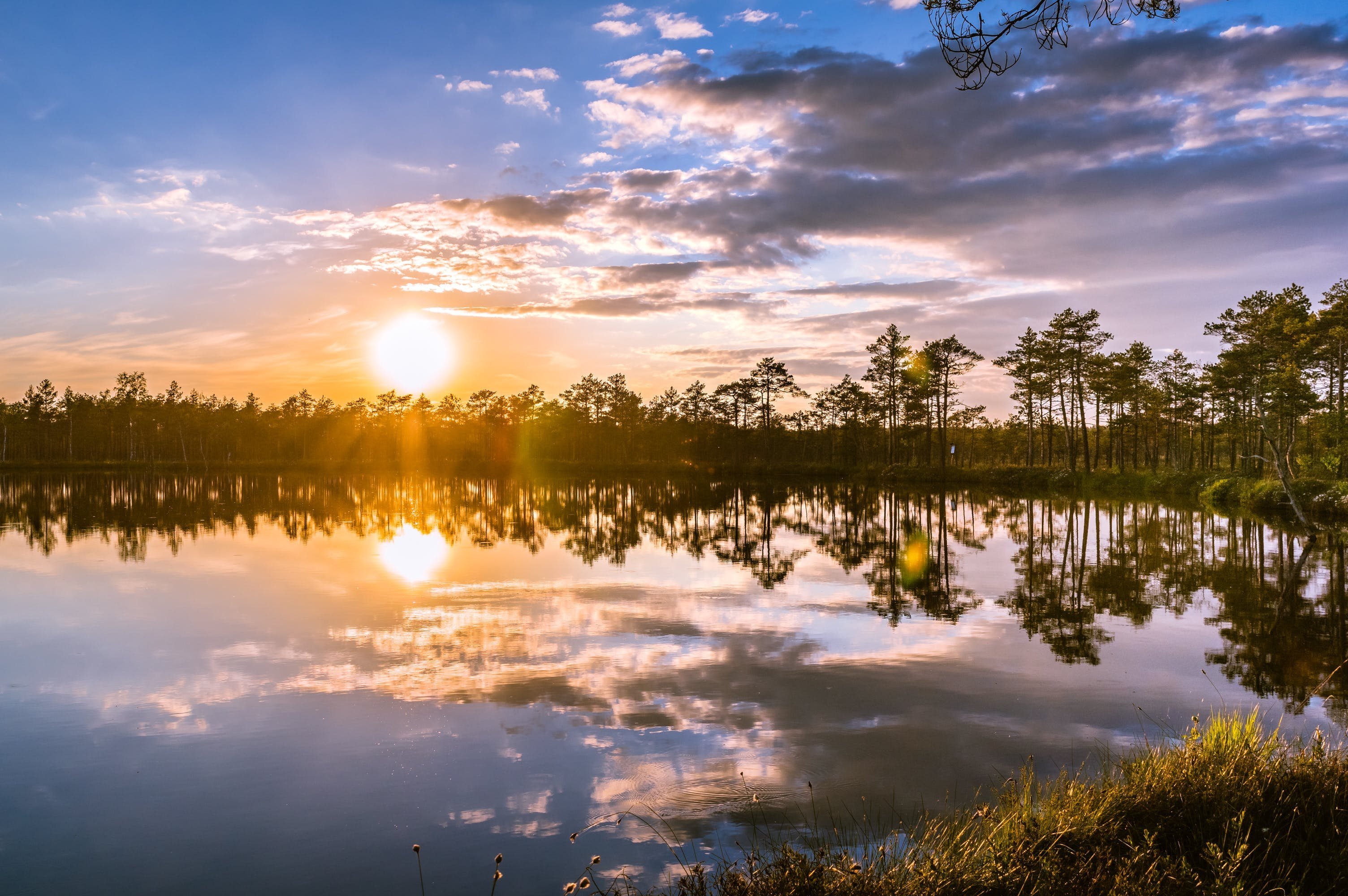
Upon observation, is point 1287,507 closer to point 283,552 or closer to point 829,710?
point 829,710

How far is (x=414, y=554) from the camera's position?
20.8 meters

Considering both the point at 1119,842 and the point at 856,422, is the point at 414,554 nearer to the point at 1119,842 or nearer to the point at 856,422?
the point at 1119,842

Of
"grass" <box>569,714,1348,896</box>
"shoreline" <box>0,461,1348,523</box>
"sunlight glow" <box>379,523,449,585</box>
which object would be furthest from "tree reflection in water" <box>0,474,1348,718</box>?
"grass" <box>569,714,1348,896</box>

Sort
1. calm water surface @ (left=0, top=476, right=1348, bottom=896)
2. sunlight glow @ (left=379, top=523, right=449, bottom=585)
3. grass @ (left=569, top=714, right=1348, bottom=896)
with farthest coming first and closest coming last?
sunlight glow @ (left=379, top=523, right=449, bottom=585) < calm water surface @ (left=0, top=476, right=1348, bottom=896) < grass @ (left=569, top=714, right=1348, bottom=896)

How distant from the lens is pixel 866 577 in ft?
57.8

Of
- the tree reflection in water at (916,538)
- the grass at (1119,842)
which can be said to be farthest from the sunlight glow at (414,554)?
the grass at (1119,842)

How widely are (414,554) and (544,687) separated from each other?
12.8 metres

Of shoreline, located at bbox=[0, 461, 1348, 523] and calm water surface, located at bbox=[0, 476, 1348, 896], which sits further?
shoreline, located at bbox=[0, 461, 1348, 523]

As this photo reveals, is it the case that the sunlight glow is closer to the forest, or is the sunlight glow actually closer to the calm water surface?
the calm water surface

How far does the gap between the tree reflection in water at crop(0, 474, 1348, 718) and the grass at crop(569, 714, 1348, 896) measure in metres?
4.22

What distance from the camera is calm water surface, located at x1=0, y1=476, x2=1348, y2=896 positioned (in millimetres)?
5754

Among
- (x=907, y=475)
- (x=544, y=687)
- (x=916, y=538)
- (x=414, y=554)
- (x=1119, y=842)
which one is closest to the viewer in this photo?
(x=1119, y=842)

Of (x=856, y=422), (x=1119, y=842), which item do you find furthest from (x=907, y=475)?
(x=1119, y=842)

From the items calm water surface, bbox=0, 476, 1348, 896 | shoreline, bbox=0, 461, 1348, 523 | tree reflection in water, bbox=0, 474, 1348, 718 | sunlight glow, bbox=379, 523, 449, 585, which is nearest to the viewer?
calm water surface, bbox=0, 476, 1348, 896
